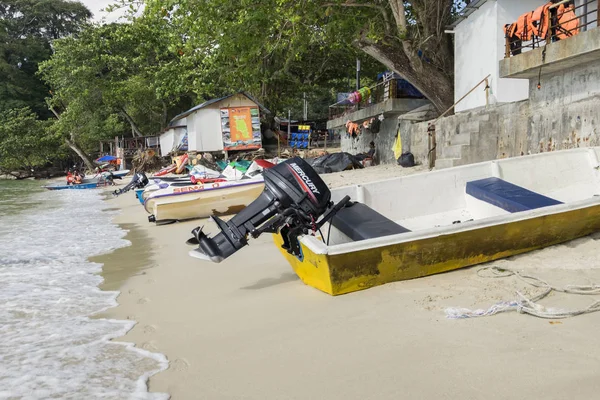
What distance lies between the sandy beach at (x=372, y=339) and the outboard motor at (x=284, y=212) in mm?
555

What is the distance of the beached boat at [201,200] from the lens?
37.6 feet

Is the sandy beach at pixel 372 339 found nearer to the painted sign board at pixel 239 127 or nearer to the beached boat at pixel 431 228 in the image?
the beached boat at pixel 431 228

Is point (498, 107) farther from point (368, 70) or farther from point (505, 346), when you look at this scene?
point (368, 70)

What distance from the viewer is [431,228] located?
4254 mm

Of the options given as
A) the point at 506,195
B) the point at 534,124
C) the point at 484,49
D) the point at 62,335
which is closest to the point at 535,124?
the point at 534,124

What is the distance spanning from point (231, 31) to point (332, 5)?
2.76 m

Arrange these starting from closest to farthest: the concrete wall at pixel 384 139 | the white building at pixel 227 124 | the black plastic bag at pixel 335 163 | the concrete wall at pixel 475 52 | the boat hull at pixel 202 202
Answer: the boat hull at pixel 202 202 < the concrete wall at pixel 475 52 < the black plastic bag at pixel 335 163 < the concrete wall at pixel 384 139 < the white building at pixel 227 124

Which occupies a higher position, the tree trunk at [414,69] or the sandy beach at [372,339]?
the tree trunk at [414,69]

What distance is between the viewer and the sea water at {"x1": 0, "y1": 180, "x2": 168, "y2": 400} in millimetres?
3074

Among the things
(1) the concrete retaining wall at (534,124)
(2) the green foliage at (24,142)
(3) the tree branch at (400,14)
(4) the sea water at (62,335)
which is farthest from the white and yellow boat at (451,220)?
(2) the green foliage at (24,142)

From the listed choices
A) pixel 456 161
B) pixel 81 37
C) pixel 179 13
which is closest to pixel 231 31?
pixel 179 13

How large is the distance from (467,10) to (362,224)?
32.1 feet

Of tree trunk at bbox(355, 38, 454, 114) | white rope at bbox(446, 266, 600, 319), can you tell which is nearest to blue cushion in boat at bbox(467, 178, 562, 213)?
white rope at bbox(446, 266, 600, 319)

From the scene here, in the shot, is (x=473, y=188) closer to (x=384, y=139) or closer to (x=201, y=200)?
(x=201, y=200)
